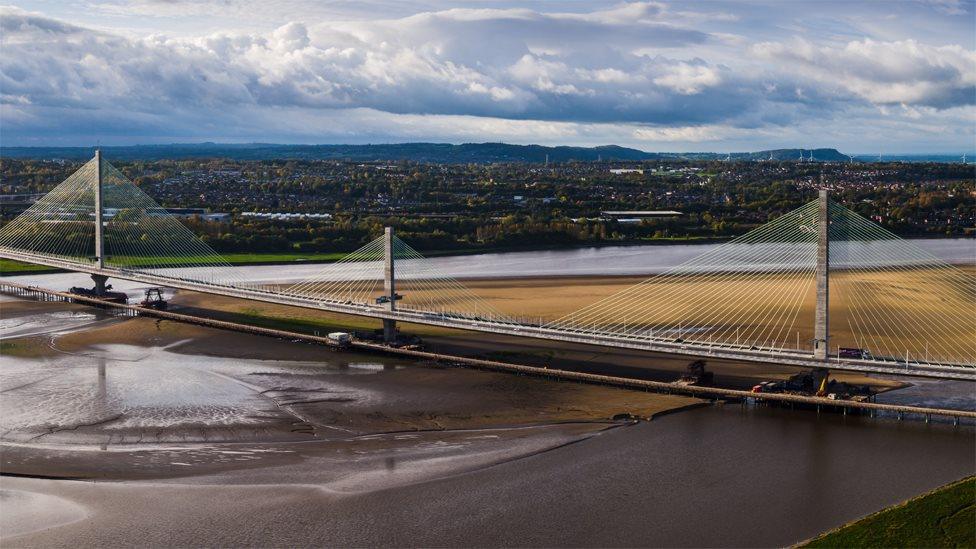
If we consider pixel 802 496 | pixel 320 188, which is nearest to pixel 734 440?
pixel 802 496

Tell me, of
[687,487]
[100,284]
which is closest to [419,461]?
[687,487]

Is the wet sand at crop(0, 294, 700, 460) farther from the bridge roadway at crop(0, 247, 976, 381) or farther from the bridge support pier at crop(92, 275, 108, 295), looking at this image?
the bridge support pier at crop(92, 275, 108, 295)

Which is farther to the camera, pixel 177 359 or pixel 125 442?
pixel 177 359

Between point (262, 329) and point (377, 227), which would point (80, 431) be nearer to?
point (262, 329)

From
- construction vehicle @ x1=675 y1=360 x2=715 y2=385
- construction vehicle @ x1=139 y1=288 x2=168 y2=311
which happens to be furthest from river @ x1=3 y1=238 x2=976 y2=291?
construction vehicle @ x1=675 y1=360 x2=715 y2=385

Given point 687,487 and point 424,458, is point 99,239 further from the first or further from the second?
point 687,487

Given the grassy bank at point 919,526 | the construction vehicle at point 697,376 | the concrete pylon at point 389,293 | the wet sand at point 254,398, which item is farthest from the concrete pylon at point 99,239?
the grassy bank at point 919,526
